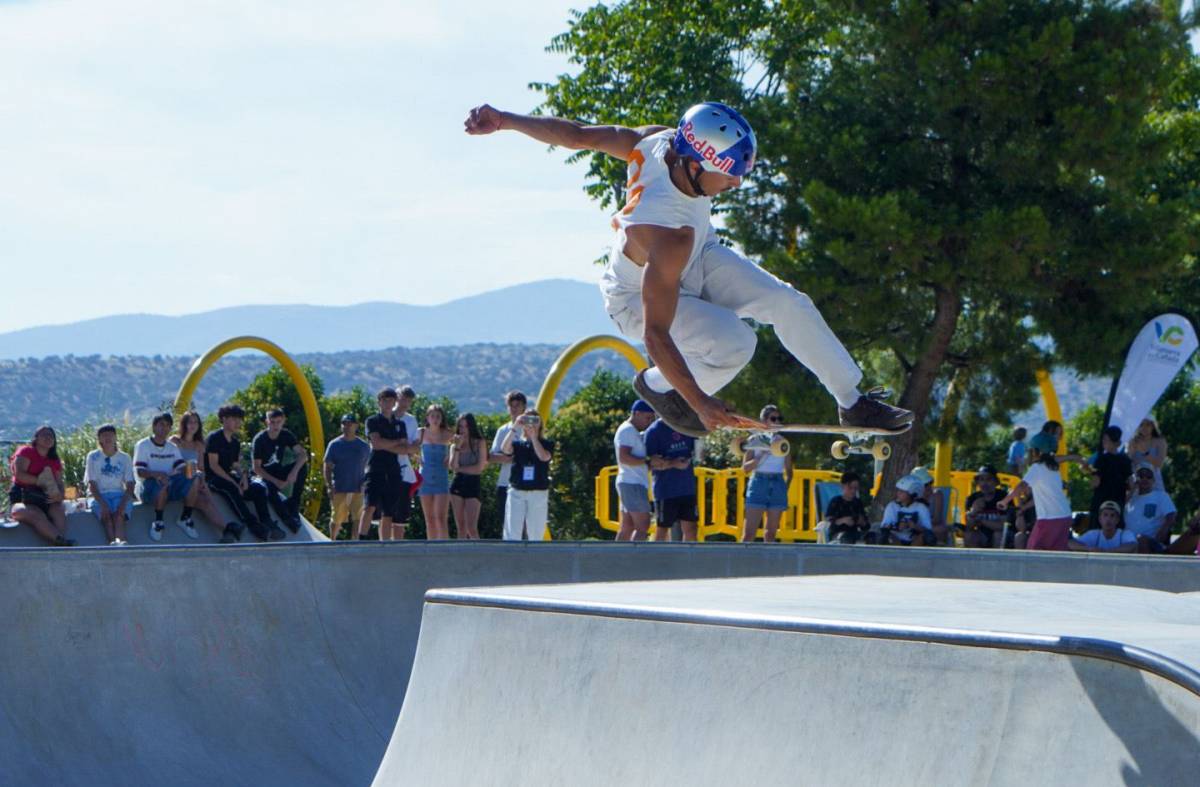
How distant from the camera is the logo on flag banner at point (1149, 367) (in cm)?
1408

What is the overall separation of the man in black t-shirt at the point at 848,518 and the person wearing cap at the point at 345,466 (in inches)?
173

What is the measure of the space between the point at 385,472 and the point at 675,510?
264cm

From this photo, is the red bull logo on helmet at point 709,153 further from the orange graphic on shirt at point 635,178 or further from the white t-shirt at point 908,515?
the white t-shirt at point 908,515

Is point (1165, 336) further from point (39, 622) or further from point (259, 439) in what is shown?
point (39, 622)

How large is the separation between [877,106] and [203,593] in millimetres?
12566

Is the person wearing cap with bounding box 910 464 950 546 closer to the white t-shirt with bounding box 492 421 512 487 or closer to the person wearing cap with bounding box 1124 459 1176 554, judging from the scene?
the person wearing cap with bounding box 1124 459 1176 554

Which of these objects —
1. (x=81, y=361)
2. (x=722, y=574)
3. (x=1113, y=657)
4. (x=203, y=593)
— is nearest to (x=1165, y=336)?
(x=722, y=574)

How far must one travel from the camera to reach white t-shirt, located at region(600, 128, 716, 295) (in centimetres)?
618

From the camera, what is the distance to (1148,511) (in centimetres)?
1161

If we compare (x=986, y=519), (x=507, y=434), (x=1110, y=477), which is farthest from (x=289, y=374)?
(x=1110, y=477)

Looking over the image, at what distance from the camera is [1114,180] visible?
16734 millimetres

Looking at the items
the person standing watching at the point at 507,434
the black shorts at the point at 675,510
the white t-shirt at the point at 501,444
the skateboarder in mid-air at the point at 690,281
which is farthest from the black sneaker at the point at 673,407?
the white t-shirt at the point at 501,444

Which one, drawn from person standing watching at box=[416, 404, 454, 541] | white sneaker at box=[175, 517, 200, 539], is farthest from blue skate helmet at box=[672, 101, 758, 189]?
white sneaker at box=[175, 517, 200, 539]

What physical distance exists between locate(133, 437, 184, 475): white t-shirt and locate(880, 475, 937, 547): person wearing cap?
6242 mm
